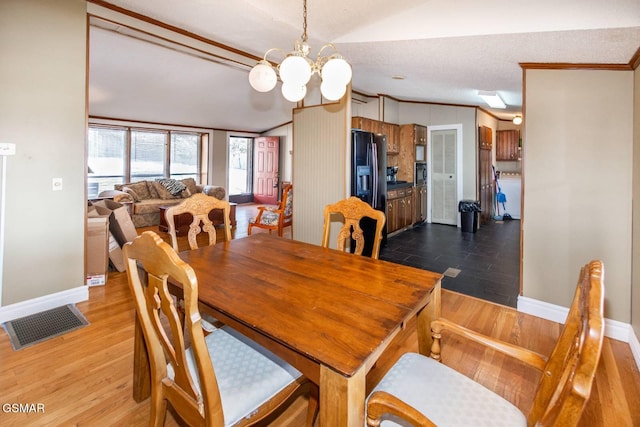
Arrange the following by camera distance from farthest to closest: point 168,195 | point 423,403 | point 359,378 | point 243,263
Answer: point 168,195, point 243,263, point 423,403, point 359,378

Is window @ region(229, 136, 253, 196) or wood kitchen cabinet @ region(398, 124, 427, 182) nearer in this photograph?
wood kitchen cabinet @ region(398, 124, 427, 182)

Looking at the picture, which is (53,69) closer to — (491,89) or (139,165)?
(491,89)

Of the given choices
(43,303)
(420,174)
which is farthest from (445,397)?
(420,174)

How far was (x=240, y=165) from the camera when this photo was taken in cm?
998

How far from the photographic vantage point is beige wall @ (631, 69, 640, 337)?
2191 mm

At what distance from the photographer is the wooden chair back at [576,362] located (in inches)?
25.7

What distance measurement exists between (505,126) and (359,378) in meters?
9.02

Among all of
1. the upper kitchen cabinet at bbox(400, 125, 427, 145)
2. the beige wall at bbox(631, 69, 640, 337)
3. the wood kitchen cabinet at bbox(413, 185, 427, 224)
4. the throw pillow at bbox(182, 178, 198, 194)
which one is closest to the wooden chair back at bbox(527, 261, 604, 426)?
the beige wall at bbox(631, 69, 640, 337)

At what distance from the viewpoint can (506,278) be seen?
3646 millimetres

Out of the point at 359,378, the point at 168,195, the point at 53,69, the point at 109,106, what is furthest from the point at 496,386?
the point at 109,106

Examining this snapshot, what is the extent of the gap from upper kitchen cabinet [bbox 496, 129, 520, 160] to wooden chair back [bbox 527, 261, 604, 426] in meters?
8.01

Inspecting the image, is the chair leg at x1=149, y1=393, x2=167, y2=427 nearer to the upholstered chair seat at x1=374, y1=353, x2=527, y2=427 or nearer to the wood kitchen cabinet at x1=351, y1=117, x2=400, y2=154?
the upholstered chair seat at x1=374, y1=353, x2=527, y2=427

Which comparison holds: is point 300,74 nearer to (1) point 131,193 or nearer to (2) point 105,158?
(1) point 131,193

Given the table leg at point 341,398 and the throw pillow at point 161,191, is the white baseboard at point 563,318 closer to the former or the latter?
the table leg at point 341,398
